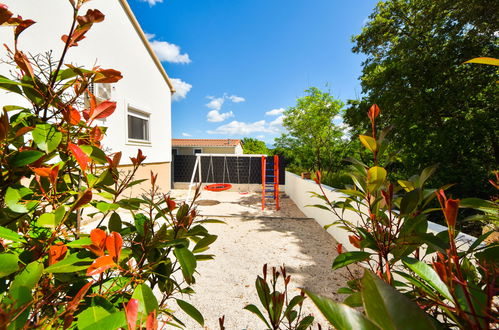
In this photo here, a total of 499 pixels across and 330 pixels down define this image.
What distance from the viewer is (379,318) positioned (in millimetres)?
271

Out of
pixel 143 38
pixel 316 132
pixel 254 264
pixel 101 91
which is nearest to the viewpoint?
pixel 254 264

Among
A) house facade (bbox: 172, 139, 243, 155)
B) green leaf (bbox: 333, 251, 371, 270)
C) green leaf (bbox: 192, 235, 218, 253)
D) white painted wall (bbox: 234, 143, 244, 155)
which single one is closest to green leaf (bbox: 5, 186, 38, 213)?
green leaf (bbox: 192, 235, 218, 253)

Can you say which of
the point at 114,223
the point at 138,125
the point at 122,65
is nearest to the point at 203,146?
the point at 138,125

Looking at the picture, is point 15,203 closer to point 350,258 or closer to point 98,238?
point 98,238

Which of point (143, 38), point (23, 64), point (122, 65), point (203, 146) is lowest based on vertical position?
point (23, 64)

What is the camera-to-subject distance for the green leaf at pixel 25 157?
550mm

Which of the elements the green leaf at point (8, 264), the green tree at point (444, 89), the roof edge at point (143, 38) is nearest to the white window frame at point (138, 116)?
the roof edge at point (143, 38)

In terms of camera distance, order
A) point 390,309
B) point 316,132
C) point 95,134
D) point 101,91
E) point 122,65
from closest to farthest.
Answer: point 390,309
point 95,134
point 101,91
point 122,65
point 316,132

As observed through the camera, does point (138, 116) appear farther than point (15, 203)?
Yes

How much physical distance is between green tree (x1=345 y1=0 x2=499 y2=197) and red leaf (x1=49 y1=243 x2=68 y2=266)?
5.55m

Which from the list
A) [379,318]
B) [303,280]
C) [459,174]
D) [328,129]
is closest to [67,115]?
[379,318]

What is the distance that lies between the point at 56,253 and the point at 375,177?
2.99 feet

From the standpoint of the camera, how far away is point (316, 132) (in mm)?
10602

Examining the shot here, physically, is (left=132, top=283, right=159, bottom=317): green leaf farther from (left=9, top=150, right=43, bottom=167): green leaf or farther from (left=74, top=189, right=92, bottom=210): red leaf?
(left=9, top=150, right=43, bottom=167): green leaf
